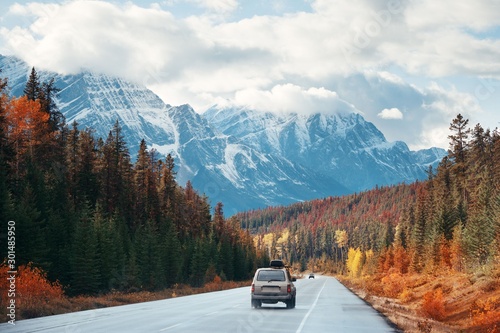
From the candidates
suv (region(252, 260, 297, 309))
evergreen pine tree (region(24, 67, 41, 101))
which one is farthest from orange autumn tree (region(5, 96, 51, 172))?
suv (region(252, 260, 297, 309))

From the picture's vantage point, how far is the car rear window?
2859 cm

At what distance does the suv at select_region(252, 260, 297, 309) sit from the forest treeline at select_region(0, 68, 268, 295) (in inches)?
667

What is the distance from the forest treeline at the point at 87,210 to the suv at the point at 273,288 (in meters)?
16.9

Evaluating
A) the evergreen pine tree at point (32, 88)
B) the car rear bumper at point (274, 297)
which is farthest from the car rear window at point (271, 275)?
the evergreen pine tree at point (32, 88)

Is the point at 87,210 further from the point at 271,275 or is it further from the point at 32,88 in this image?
the point at 271,275

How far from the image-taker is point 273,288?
2817 centimetres

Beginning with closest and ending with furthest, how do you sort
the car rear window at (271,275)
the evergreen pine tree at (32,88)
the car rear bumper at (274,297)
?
the car rear bumper at (274,297) → the car rear window at (271,275) → the evergreen pine tree at (32,88)

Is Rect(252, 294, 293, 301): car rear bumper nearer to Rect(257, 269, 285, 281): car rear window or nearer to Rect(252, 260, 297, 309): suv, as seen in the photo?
Rect(252, 260, 297, 309): suv

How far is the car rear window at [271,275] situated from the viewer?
93.8 ft

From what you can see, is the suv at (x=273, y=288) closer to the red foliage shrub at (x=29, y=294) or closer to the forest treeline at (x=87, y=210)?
the red foliage shrub at (x=29, y=294)

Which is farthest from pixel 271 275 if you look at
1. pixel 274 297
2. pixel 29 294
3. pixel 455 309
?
pixel 29 294

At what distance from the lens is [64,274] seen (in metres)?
43.1

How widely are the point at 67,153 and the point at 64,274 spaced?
1011 inches

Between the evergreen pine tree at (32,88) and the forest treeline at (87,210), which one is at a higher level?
the evergreen pine tree at (32,88)
